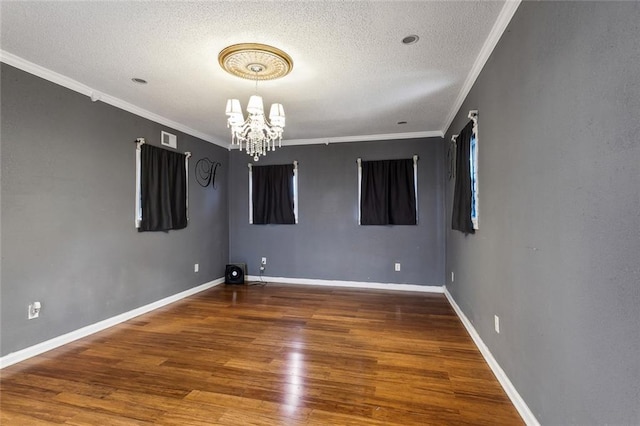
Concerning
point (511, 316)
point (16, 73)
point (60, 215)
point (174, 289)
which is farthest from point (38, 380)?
point (511, 316)

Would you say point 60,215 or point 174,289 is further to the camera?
point 174,289

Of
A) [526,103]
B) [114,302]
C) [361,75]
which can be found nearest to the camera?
[526,103]

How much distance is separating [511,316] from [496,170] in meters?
1.01

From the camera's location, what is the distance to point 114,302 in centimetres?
334

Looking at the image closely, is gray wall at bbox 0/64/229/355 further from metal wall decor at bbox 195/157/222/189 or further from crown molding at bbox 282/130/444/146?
crown molding at bbox 282/130/444/146

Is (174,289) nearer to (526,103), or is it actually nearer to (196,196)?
(196,196)

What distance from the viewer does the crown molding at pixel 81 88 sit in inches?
95.8

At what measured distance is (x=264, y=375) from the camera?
2234mm

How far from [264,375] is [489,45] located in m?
2.97

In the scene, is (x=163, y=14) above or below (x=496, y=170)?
above

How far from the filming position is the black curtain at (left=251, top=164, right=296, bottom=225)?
17.2 feet

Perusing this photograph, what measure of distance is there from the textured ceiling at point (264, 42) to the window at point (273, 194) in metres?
1.82

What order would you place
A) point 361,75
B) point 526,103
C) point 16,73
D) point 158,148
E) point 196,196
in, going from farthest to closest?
point 196,196 → point 158,148 → point 361,75 → point 16,73 → point 526,103

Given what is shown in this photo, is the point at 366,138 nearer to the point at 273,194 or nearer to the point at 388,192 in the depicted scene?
the point at 388,192
